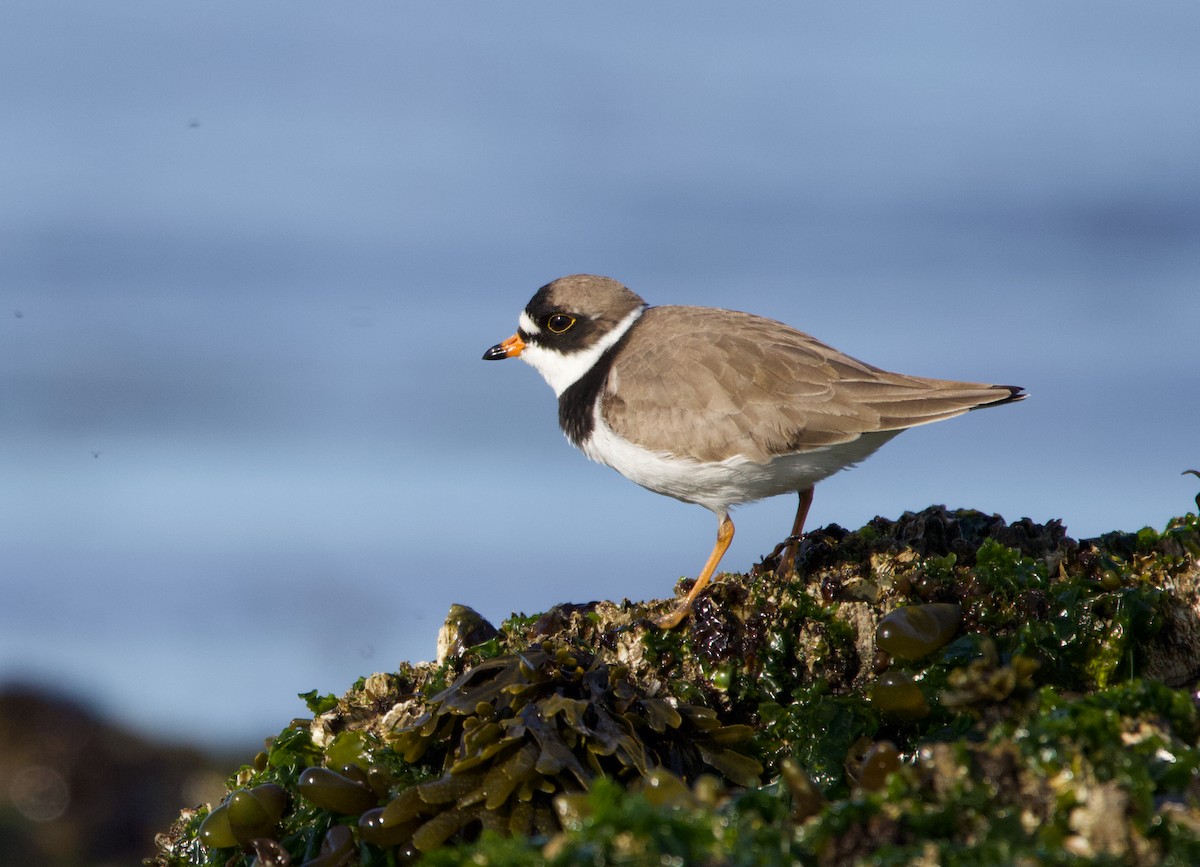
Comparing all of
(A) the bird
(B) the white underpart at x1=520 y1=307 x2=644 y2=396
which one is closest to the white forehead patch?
(B) the white underpart at x1=520 y1=307 x2=644 y2=396

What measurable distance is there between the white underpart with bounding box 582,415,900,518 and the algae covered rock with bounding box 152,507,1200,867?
84 centimetres

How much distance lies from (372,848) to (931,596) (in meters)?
2.23

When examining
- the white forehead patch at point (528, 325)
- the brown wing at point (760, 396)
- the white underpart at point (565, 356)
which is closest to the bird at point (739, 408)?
the brown wing at point (760, 396)

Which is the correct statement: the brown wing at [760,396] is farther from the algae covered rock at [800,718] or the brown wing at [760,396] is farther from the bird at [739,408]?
the algae covered rock at [800,718]

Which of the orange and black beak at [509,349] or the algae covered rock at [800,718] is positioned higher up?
the orange and black beak at [509,349]

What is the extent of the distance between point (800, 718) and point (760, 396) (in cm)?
216

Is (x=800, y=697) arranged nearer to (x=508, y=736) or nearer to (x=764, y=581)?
(x=764, y=581)

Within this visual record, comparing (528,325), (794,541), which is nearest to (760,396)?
(794,541)

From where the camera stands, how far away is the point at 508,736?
3643 millimetres

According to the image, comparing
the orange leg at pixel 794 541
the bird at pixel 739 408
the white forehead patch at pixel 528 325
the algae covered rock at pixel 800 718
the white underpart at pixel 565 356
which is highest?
the white forehead patch at pixel 528 325

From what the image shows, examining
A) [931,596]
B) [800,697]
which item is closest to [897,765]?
[800,697]

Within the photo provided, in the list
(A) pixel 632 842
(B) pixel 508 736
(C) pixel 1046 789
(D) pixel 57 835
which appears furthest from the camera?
(D) pixel 57 835

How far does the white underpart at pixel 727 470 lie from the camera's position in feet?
19.1

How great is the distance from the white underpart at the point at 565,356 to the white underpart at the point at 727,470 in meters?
0.74
